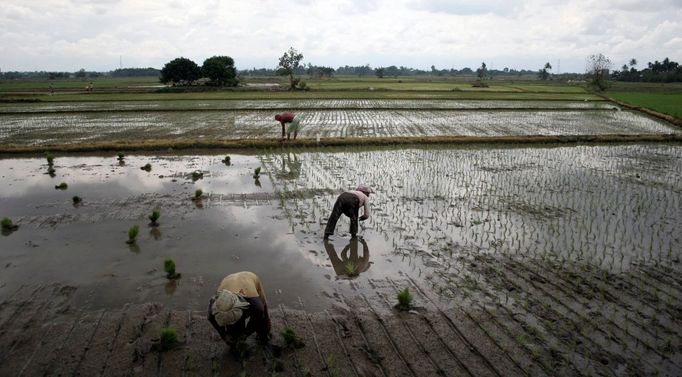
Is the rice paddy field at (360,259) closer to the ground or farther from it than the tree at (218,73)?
closer to the ground

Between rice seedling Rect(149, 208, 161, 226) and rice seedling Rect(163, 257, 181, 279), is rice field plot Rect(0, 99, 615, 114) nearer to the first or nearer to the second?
rice seedling Rect(149, 208, 161, 226)

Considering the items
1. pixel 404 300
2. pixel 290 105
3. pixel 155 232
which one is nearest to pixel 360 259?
pixel 404 300

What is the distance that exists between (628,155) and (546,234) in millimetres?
8924

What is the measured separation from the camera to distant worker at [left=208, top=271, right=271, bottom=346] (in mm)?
3967

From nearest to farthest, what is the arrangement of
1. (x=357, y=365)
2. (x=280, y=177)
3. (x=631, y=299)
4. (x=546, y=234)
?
(x=357, y=365) < (x=631, y=299) < (x=546, y=234) < (x=280, y=177)

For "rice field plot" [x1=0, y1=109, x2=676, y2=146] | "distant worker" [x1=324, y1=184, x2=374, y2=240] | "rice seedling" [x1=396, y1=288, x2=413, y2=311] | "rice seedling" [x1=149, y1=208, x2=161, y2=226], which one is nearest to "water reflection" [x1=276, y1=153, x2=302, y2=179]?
"rice field plot" [x1=0, y1=109, x2=676, y2=146]

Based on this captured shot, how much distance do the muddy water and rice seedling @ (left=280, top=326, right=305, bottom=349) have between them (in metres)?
0.79

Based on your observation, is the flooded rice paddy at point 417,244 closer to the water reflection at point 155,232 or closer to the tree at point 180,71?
the water reflection at point 155,232

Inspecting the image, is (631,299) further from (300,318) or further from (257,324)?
(257,324)

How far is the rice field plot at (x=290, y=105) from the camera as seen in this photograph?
25.6 meters

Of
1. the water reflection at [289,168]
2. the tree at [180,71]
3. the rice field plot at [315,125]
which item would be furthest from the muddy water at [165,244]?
the tree at [180,71]

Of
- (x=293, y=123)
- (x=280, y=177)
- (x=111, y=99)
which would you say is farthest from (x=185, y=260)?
(x=111, y=99)

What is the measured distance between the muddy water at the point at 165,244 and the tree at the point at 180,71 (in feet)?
125

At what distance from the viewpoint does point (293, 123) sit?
15.2m
